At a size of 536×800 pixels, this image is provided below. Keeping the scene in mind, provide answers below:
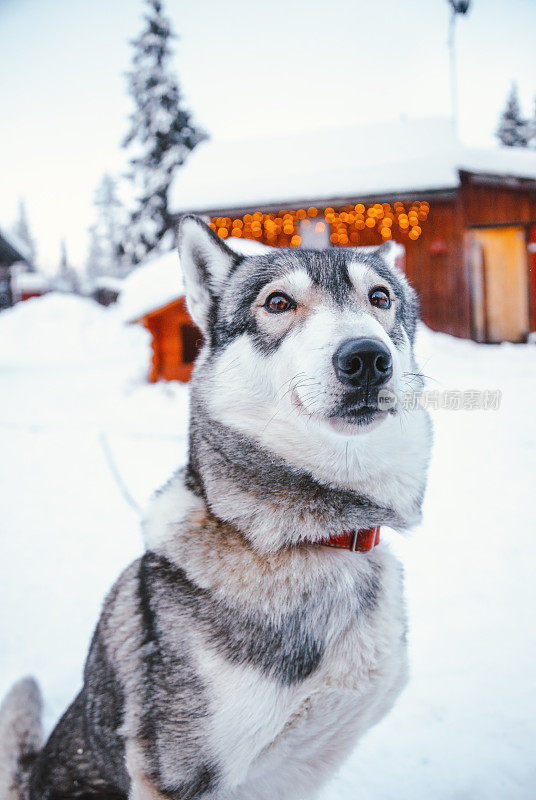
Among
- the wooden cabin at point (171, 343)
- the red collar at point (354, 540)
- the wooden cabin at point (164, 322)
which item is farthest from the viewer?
the wooden cabin at point (171, 343)

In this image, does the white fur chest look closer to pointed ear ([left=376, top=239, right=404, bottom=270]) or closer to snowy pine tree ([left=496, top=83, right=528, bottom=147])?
pointed ear ([left=376, top=239, right=404, bottom=270])

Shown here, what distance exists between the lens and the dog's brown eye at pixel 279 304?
1.76 m

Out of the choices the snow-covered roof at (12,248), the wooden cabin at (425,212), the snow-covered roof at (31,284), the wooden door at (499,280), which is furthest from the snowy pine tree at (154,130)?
the snow-covered roof at (31,284)

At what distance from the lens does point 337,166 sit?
35.9 ft

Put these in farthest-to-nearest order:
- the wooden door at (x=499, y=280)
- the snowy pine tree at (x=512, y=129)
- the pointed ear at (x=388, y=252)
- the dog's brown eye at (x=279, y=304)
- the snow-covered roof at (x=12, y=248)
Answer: the snowy pine tree at (x=512, y=129)
the snow-covered roof at (x=12, y=248)
the wooden door at (x=499, y=280)
the pointed ear at (x=388, y=252)
the dog's brown eye at (x=279, y=304)

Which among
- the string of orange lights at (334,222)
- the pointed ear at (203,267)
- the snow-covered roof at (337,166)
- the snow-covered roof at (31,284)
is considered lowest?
the snow-covered roof at (31,284)

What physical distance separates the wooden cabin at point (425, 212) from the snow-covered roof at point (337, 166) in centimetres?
3

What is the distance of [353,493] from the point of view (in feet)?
5.17

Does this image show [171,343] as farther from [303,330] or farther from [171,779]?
[171,779]

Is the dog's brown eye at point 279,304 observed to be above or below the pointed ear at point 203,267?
below

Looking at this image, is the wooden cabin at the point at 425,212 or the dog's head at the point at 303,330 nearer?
the dog's head at the point at 303,330

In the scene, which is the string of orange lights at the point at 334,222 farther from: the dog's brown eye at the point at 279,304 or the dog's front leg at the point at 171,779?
the dog's front leg at the point at 171,779

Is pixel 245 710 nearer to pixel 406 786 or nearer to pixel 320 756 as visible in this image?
pixel 320 756

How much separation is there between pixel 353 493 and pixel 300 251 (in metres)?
1.01
